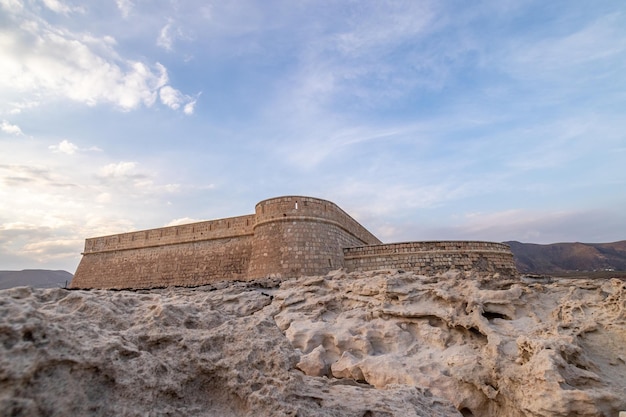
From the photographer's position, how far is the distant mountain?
1492 inches

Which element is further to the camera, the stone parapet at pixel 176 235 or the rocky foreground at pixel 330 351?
the stone parapet at pixel 176 235

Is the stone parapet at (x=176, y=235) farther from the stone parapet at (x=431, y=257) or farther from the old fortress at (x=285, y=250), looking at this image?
the stone parapet at (x=431, y=257)

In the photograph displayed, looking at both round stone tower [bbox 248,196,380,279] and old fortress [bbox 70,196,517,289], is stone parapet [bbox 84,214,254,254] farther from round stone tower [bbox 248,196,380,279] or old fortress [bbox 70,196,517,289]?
round stone tower [bbox 248,196,380,279]

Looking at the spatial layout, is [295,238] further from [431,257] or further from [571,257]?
[571,257]

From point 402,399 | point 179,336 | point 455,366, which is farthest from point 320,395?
point 455,366

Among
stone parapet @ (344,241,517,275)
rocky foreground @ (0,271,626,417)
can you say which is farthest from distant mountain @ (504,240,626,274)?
rocky foreground @ (0,271,626,417)

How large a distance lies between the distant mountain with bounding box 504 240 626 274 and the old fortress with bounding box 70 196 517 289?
99.1 ft

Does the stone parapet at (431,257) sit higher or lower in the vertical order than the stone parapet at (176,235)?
lower

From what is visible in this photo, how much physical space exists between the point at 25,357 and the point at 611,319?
4.27 metres

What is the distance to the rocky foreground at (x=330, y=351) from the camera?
51.8 inches

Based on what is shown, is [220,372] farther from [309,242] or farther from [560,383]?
[309,242]

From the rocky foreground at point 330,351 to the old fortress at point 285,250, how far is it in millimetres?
7520

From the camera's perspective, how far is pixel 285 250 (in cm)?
1236

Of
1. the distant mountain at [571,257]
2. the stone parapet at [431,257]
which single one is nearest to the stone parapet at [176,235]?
the stone parapet at [431,257]
